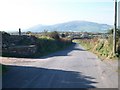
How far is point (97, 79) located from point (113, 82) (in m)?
1.13

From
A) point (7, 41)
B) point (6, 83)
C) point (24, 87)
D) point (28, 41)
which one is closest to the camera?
point (24, 87)

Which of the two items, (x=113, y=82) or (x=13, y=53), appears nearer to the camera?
(x=113, y=82)

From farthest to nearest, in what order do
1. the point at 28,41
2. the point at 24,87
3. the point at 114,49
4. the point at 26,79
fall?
the point at 28,41 → the point at 114,49 → the point at 26,79 → the point at 24,87

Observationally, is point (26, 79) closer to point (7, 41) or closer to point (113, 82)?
point (113, 82)

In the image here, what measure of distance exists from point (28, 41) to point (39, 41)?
166 cm

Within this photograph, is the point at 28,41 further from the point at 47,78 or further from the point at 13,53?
the point at 47,78

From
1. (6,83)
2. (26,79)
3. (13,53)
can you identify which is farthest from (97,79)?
(13,53)

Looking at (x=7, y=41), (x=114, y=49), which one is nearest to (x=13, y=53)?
(x=7, y=41)

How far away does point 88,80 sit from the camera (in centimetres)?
1505

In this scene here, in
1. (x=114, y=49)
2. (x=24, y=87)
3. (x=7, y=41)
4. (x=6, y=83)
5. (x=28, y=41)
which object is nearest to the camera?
(x=24, y=87)

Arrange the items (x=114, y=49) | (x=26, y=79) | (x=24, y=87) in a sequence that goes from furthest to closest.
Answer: (x=114, y=49) → (x=26, y=79) → (x=24, y=87)

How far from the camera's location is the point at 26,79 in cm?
1499

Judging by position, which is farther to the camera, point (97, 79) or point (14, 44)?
point (14, 44)

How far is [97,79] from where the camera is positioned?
50.2 feet
